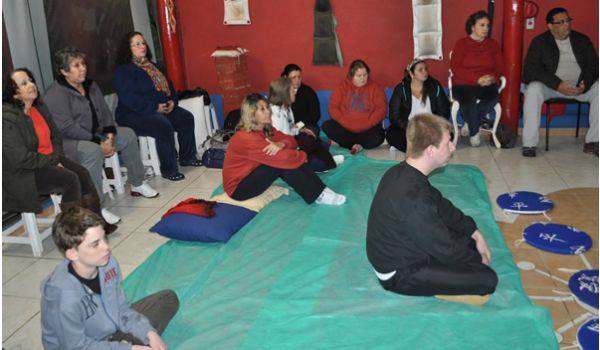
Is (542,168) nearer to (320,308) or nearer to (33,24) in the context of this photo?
(320,308)

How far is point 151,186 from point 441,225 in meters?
3.26

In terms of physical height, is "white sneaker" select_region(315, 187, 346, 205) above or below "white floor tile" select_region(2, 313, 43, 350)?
above

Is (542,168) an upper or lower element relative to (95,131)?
lower

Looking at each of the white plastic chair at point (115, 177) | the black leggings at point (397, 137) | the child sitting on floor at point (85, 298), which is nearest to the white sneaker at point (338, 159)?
the black leggings at point (397, 137)

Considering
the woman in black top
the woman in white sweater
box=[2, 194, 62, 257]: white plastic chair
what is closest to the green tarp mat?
box=[2, 194, 62, 257]: white plastic chair

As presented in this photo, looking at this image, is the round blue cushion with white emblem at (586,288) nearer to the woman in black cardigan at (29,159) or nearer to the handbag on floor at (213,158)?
the woman in black cardigan at (29,159)

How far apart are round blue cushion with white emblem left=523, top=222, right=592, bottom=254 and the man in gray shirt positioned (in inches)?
75.6

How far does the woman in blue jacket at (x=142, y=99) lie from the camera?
5184 mm

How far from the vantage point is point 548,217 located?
12.6 ft

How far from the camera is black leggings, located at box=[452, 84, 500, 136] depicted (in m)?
5.69

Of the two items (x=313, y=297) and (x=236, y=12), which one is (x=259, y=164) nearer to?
(x=313, y=297)

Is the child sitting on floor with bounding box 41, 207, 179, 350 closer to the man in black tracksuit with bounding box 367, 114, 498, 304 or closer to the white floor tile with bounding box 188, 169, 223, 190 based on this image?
the man in black tracksuit with bounding box 367, 114, 498, 304

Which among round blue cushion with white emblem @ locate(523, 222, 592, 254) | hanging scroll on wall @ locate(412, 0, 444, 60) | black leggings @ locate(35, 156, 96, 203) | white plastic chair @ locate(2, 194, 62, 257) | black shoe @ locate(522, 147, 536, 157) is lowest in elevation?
round blue cushion with white emblem @ locate(523, 222, 592, 254)

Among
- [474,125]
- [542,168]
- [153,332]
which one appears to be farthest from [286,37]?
[153,332]
